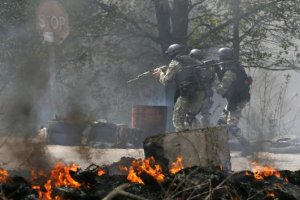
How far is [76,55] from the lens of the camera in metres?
16.9

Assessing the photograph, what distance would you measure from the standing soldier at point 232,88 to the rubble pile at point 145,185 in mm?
7082

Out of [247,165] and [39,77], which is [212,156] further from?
[39,77]

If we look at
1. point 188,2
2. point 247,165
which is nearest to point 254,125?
point 188,2

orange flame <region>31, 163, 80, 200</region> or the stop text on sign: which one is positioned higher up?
the stop text on sign

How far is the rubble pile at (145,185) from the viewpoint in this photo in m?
4.17

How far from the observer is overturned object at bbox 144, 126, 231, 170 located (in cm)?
660

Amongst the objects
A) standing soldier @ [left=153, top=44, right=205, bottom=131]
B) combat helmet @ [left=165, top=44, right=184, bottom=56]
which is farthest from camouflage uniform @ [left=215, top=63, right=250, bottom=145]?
combat helmet @ [left=165, top=44, right=184, bottom=56]

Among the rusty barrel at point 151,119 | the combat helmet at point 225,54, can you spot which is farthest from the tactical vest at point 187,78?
the rusty barrel at point 151,119

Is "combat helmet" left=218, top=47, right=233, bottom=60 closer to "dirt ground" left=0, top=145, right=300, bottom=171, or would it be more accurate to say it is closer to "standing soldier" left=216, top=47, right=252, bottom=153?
"standing soldier" left=216, top=47, right=252, bottom=153

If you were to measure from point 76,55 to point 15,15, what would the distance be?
279 cm

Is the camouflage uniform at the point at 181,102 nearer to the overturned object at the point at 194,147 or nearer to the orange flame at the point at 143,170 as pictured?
the overturned object at the point at 194,147

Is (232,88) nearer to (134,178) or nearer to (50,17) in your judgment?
(50,17)

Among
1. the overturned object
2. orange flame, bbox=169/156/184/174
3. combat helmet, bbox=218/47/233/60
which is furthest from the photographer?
combat helmet, bbox=218/47/233/60

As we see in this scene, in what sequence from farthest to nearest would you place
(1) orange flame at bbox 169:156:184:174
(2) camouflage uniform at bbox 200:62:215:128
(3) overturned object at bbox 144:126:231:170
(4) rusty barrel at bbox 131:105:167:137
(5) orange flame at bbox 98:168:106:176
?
(4) rusty barrel at bbox 131:105:167:137, (2) camouflage uniform at bbox 200:62:215:128, (3) overturned object at bbox 144:126:231:170, (1) orange flame at bbox 169:156:184:174, (5) orange flame at bbox 98:168:106:176
